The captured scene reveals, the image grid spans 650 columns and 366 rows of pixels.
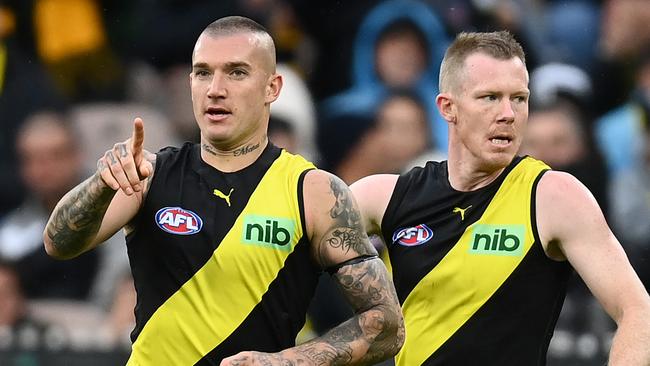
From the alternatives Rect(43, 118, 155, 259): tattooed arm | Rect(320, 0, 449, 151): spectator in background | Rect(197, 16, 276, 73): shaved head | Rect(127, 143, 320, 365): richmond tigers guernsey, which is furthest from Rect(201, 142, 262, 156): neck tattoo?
Rect(320, 0, 449, 151): spectator in background

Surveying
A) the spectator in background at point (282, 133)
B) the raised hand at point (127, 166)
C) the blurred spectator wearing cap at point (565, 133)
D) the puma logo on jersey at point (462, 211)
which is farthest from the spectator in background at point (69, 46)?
the raised hand at point (127, 166)

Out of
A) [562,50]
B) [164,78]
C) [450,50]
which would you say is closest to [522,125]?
[450,50]

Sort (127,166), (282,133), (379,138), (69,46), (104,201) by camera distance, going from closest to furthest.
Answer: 1. (127,166)
2. (104,201)
3. (282,133)
4. (379,138)
5. (69,46)

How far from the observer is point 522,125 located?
6328 mm

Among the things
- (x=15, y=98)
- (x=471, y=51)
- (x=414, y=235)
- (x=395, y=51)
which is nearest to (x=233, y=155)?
(x=414, y=235)

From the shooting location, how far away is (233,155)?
19.6 feet

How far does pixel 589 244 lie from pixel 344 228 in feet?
3.49

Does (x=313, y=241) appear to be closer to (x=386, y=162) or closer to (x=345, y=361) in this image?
(x=345, y=361)

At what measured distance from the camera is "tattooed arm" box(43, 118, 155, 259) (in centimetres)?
536

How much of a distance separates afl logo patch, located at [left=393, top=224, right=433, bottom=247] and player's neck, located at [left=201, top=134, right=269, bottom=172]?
0.88 m

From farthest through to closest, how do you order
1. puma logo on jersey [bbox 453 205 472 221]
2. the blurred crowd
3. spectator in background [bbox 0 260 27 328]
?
the blurred crowd, spectator in background [bbox 0 260 27 328], puma logo on jersey [bbox 453 205 472 221]

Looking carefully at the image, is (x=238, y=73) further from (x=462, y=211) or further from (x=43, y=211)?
(x=43, y=211)

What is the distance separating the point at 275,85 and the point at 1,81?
5441 mm

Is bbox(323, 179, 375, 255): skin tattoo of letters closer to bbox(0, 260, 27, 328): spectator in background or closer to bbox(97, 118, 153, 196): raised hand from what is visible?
bbox(97, 118, 153, 196): raised hand
